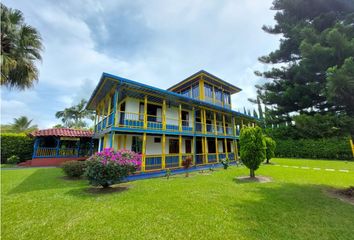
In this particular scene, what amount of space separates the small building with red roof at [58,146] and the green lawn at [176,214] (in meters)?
10.2

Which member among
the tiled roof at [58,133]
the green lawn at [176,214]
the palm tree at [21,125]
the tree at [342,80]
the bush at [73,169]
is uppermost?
the palm tree at [21,125]

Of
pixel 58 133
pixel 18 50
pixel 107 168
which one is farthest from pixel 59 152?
pixel 107 168

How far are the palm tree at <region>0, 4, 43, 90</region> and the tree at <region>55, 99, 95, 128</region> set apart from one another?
28917mm

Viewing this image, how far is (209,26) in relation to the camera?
9.06m

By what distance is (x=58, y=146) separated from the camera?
1648 cm

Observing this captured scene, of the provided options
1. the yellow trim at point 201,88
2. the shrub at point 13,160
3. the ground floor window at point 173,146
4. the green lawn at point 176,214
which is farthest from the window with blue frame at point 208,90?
the shrub at point 13,160

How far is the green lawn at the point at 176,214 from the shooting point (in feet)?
11.9

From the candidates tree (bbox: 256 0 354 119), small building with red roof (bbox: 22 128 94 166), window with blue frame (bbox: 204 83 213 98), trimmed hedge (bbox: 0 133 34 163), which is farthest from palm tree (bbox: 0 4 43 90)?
tree (bbox: 256 0 354 119)

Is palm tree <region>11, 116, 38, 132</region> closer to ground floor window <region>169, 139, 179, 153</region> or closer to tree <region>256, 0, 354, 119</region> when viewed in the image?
ground floor window <region>169, 139, 179, 153</region>

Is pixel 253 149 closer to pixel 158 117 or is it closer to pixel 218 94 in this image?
pixel 158 117

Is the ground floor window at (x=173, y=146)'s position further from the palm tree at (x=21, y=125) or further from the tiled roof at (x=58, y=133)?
the palm tree at (x=21, y=125)

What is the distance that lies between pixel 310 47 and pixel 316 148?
60.1 feet

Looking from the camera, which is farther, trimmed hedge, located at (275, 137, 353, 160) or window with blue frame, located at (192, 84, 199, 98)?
window with blue frame, located at (192, 84, 199, 98)

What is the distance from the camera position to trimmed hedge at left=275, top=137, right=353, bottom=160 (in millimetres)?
17547
